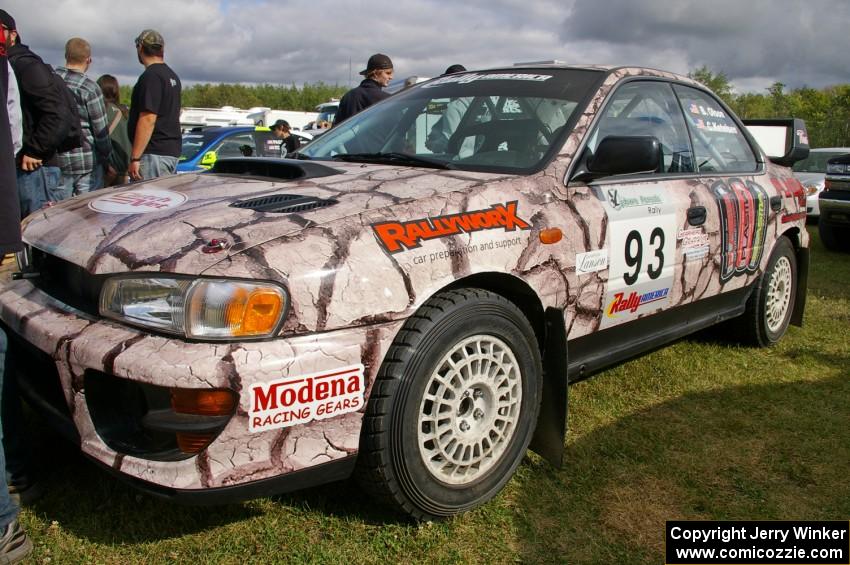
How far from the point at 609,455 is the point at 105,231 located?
210cm

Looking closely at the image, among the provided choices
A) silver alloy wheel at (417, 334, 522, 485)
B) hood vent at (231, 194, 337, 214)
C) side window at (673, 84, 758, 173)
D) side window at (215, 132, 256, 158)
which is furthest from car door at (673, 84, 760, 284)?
side window at (215, 132, 256, 158)

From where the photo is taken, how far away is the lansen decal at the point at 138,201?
2.27 metres

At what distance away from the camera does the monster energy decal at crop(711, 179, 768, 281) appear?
3.43 m

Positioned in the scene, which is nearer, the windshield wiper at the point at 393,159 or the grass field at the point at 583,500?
the grass field at the point at 583,500

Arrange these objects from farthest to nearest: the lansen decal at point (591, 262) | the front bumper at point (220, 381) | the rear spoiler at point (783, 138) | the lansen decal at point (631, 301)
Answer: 1. the rear spoiler at point (783, 138)
2. the lansen decal at point (631, 301)
3. the lansen decal at point (591, 262)
4. the front bumper at point (220, 381)

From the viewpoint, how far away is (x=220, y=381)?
5.76 feet

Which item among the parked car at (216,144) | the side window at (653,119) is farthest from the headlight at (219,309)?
the parked car at (216,144)

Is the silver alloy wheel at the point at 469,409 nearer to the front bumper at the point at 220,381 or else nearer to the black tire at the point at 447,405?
the black tire at the point at 447,405

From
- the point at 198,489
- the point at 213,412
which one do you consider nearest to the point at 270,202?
the point at 213,412

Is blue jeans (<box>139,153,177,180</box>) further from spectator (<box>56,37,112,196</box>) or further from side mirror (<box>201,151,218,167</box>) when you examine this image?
side mirror (<box>201,151,218,167</box>)

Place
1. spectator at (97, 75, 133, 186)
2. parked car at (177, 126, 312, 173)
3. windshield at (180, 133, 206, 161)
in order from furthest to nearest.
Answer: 1. windshield at (180, 133, 206, 161)
2. parked car at (177, 126, 312, 173)
3. spectator at (97, 75, 133, 186)

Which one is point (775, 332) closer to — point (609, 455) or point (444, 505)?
point (609, 455)

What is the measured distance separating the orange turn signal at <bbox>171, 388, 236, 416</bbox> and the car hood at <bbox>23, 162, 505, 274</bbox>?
32 cm

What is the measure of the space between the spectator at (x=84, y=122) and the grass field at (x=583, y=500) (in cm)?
271
